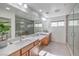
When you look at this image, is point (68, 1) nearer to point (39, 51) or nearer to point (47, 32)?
point (47, 32)

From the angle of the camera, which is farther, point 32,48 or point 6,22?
point 32,48

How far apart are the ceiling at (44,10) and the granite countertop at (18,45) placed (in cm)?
43

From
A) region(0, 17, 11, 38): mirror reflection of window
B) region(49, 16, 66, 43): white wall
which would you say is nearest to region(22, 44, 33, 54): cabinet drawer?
region(0, 17, 11, 38): mirror reflection of window

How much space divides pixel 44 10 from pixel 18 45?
0.89 m

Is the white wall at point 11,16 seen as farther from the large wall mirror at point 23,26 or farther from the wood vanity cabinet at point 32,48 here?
the wood vanity cabinet at point 32,48

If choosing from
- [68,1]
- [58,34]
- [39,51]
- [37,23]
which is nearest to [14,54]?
[39,51]

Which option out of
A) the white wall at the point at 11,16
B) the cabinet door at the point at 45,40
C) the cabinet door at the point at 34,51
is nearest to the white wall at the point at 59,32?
the cabinet door at the point at 45,40

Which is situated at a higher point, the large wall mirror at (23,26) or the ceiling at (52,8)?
the ceiling at (52,8)

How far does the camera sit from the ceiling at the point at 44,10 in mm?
1887

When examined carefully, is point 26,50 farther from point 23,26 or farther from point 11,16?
point 11,16

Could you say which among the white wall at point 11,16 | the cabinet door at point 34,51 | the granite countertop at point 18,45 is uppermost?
the white wall at point 11,16

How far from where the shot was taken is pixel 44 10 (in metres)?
2.04

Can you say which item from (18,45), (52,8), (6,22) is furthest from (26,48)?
(52,8)

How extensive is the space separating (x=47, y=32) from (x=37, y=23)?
0.96ft
